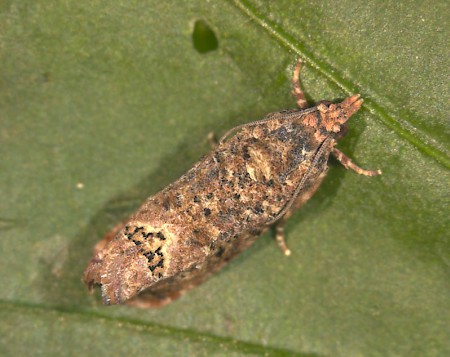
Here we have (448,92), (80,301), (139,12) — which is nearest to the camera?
(448,92)

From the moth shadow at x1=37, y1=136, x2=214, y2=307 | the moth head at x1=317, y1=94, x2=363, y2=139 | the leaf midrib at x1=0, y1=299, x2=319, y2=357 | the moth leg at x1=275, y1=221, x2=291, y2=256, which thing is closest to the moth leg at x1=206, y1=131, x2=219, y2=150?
the moth shadow at x1=37, y1=136, x2=214, y2=307

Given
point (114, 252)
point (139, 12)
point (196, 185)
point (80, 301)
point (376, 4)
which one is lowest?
point (80, 301)

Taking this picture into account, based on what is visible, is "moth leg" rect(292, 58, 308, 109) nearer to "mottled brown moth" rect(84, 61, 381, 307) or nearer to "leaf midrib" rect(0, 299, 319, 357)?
"mottled brown moth" rect(84, 61, 381, 307)

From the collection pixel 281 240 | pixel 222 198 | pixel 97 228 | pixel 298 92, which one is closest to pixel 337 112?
pixel 298 92

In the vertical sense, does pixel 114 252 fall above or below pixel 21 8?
below

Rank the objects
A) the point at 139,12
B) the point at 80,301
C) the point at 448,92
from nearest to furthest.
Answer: the point at 448,92 < the point at 139,12 < the point at 80,301

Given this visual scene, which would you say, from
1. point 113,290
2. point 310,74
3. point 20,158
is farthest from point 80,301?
point 310,74

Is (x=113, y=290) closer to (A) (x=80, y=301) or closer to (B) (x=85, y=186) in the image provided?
(A) (x=80, y=301)

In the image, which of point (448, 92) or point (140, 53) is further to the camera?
point (140, 53)
